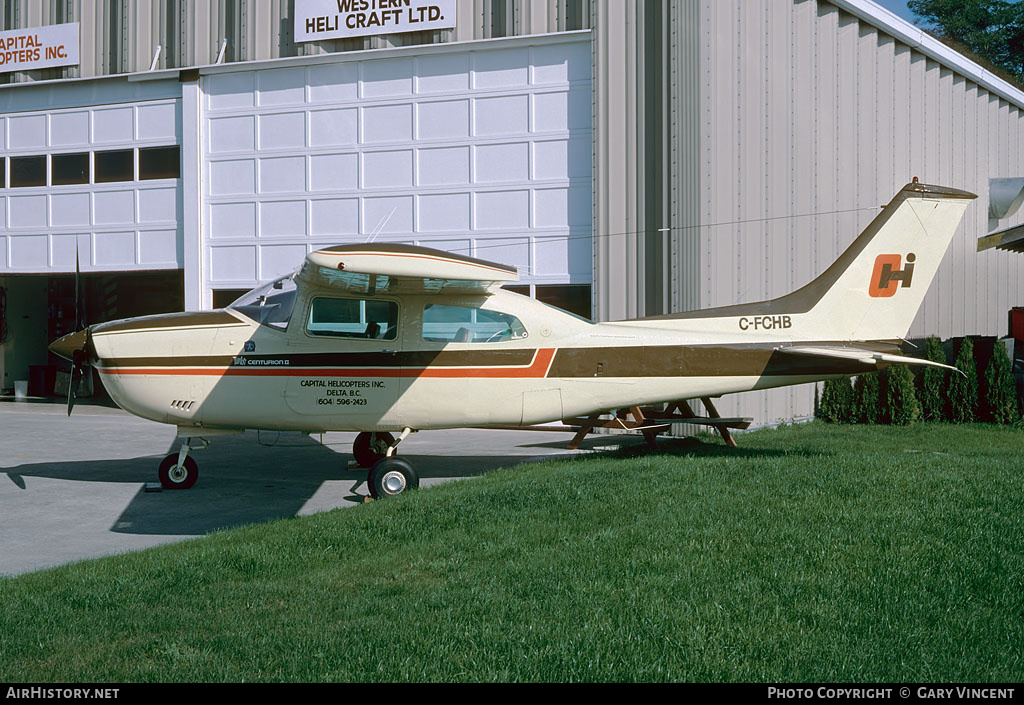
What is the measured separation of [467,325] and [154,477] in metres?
4.06

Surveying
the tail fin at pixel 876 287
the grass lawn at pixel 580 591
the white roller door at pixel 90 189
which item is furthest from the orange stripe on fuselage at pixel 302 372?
the white roller door at pixel 90 189

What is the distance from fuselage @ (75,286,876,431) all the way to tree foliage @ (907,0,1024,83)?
4321 centimetres

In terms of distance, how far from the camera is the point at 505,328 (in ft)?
29.3

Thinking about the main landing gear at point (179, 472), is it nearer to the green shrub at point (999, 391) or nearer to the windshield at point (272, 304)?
the windshield at point (272, 304)

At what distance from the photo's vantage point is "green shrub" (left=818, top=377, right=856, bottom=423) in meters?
13.5

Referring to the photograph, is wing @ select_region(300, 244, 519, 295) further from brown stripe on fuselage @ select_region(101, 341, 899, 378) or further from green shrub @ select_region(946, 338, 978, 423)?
green shrub @ select_region(946, 338, 978, 423)

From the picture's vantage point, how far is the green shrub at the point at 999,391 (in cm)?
1322

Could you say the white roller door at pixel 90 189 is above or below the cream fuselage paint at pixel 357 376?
above

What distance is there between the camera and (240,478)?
32.1 ft

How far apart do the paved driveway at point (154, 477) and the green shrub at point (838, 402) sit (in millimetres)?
3383

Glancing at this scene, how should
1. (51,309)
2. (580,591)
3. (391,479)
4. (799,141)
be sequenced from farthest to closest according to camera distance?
(51,309), (799,141), (391,479), (580,591)

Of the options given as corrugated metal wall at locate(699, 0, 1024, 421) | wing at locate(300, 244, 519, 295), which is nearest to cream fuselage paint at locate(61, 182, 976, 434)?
wing at locate(300, 244, 519, 295)

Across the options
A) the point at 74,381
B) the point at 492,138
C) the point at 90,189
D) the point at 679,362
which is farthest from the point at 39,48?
the point at 679,362

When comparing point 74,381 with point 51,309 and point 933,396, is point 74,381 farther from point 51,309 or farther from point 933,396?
point 51,309
